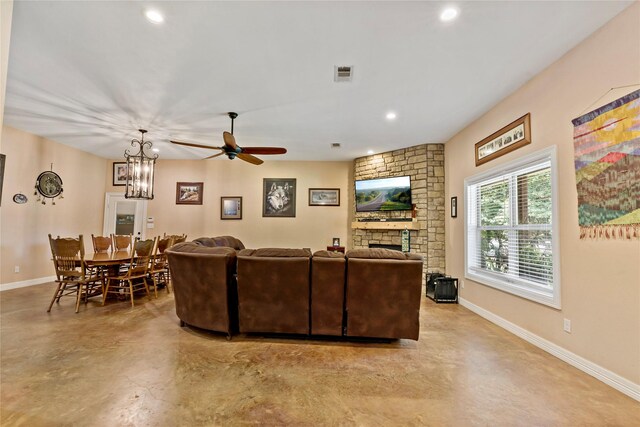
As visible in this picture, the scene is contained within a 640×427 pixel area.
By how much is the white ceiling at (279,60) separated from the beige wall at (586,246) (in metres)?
0.17

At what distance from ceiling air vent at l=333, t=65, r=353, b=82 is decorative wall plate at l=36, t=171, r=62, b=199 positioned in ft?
19.9

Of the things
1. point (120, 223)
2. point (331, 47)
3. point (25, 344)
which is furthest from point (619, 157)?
point (120, 223)

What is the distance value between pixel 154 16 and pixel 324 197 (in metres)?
→ 4.95

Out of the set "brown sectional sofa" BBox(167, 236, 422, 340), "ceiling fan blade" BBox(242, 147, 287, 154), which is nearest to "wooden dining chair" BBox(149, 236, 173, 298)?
"brown sectional sofa" BBox(167, 236, 422, 340)

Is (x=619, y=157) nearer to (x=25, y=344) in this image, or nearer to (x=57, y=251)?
(x=25, y=344)

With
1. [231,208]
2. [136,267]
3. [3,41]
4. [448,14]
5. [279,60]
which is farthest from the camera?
[231,208]

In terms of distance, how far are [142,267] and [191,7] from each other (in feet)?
12.4

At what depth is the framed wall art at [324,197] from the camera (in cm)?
673

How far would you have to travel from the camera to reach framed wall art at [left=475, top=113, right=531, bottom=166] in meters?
3.05

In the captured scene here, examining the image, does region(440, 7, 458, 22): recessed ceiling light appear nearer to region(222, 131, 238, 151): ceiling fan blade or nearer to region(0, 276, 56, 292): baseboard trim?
region(222, 131, 238, 151): ceiling fan blade

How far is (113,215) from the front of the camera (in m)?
6.75

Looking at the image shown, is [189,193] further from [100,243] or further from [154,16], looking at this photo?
[154,16]

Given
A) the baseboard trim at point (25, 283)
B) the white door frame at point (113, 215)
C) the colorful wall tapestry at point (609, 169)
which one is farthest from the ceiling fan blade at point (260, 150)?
the baseboard trim at point (25, 283)

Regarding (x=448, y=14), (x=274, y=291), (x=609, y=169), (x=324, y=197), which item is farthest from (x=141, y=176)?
(x=609, y=169)
